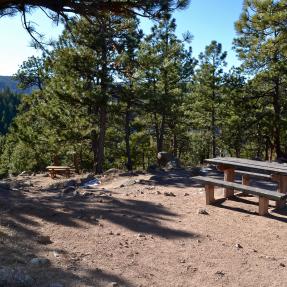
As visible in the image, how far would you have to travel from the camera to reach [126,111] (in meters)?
16.8

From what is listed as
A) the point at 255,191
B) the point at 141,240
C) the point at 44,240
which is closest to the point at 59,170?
the point at 255,191

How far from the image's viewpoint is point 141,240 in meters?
5.81

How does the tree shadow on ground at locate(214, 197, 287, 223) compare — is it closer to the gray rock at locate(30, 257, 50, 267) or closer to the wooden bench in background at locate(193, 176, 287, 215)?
the wooden bench in background at locate(193, 176, 287, 215)

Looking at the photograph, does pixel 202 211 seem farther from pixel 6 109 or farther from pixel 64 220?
pixel 6 109

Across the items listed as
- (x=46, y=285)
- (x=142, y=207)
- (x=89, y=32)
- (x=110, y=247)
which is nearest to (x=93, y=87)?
(x=89, y=32)

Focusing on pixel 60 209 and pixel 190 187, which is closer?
pixel 60 209

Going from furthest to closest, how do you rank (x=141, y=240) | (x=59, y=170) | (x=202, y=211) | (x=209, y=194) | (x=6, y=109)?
(x=6, y=109)
(x=59, y=170)
(x=209, y=194)
(x=202, y=211)
(x=141, y=240)

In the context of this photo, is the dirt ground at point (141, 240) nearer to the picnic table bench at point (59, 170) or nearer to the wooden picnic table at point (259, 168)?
the wooden picnic table at point (259, 168)

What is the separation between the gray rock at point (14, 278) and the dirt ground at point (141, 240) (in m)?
0.10

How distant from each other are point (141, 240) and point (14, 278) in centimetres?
230

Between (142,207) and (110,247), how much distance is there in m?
2.32

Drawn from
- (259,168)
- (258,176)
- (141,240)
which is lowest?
(141,240)

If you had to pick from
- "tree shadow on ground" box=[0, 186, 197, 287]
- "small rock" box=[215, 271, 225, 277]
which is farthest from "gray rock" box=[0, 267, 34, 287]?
"small rock" box=[215, 271, 225, 277]

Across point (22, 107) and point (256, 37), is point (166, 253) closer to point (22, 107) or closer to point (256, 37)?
point (256, 37)
